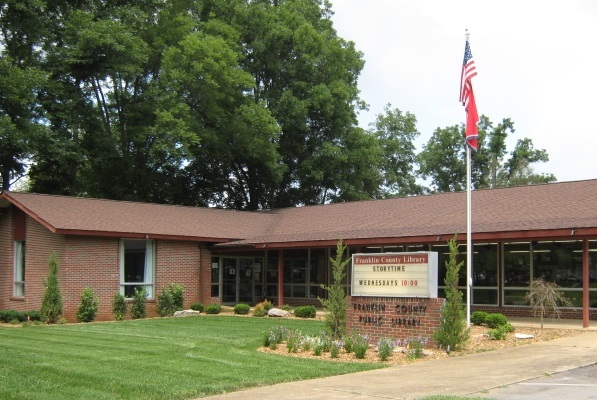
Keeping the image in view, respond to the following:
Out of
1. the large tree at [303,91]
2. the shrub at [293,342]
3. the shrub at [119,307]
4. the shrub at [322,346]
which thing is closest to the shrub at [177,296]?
the shrub at [119,307]

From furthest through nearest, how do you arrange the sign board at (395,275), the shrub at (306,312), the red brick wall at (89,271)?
the red brick wall at (89,271)
the shrub at (306,312)
the sign board at (395,275)

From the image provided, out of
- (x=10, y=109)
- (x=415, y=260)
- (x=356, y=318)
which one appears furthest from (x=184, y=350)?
(x=10, y=109)

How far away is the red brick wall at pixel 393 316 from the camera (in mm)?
15469

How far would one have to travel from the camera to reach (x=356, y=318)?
55.2 feet

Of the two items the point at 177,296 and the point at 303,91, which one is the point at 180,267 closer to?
the point at 177,296

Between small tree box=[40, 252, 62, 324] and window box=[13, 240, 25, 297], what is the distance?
3445 millimetres

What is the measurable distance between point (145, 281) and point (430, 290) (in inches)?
563

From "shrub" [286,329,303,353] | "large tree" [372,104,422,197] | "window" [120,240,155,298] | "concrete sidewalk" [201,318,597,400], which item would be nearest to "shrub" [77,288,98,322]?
"window" [120,240,155,298]

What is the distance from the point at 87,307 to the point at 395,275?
12.2m

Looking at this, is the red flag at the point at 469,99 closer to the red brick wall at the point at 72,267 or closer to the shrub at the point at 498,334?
the shrub at the point at 498,334

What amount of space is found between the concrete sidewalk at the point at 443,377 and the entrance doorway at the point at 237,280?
17.6 meters

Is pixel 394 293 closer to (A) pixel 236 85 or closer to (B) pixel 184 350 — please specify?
(B) pixel 184 350

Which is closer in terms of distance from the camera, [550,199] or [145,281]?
[550,199]

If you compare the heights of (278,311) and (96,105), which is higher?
(96,105)
